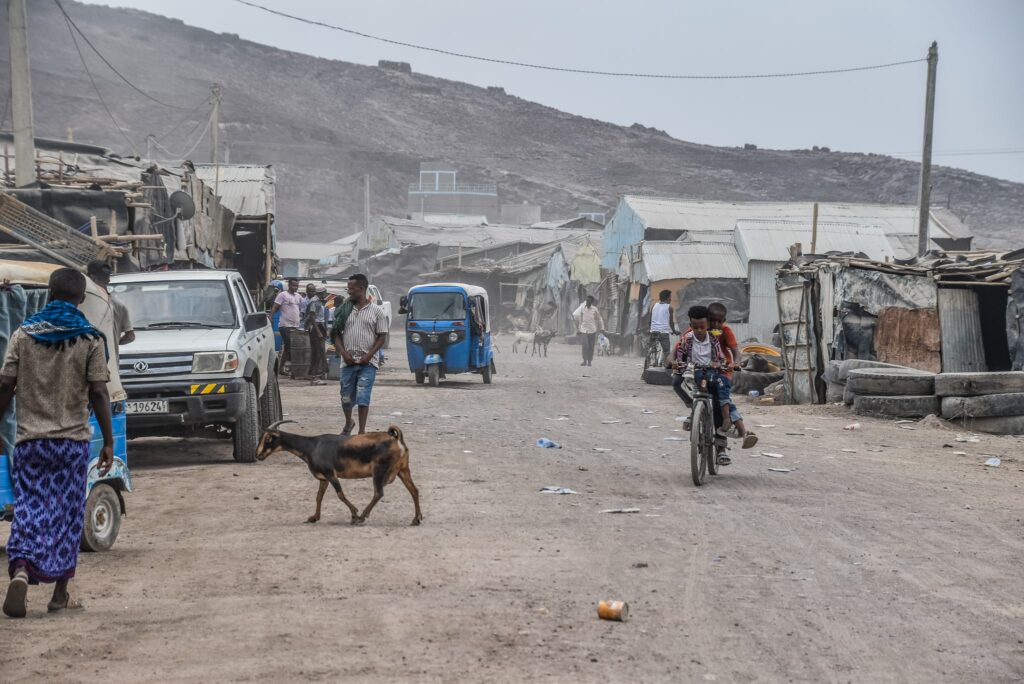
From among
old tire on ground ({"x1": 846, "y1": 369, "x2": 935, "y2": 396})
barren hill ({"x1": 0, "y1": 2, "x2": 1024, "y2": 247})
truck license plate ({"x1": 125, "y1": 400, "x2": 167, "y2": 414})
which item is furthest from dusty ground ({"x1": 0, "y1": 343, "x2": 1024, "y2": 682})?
barren hill ({"x1": 0, "y1": 2, "x2": 1024, "y2": 247})

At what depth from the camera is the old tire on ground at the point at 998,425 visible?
1528 centimetres

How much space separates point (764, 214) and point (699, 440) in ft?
146

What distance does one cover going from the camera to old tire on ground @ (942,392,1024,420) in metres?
15.2

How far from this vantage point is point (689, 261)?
40.3 meters

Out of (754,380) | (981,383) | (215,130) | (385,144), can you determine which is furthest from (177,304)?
(385,144)

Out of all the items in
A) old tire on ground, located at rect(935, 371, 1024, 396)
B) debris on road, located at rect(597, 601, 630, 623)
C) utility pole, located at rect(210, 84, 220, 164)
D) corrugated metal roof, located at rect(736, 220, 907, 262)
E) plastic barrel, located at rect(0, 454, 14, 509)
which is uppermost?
utility pole, located at rect(210, 84, 220, 164)

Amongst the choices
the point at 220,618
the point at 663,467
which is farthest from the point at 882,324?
the point at 220,618

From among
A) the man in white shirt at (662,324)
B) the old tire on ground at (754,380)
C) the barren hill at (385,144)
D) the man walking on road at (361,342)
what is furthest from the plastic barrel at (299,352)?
the barren hill at (385,144)

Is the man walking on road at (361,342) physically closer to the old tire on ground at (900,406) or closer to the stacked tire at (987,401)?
the old tire on ground at (900,406)

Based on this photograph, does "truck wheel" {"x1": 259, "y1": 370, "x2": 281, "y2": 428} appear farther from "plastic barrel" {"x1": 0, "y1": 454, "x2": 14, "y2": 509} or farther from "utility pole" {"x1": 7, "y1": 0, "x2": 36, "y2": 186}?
"utility pole" {"x1": 7, "y1": 0, "x2": 36, "y2": 186}

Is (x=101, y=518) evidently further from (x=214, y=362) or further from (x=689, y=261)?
(x=689, y=261)

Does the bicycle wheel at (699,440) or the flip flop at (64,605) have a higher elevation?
the bicycle wheel at (699,440)

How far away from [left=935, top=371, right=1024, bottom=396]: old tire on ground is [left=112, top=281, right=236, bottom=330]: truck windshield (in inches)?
374

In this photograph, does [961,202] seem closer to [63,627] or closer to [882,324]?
[882,324]
